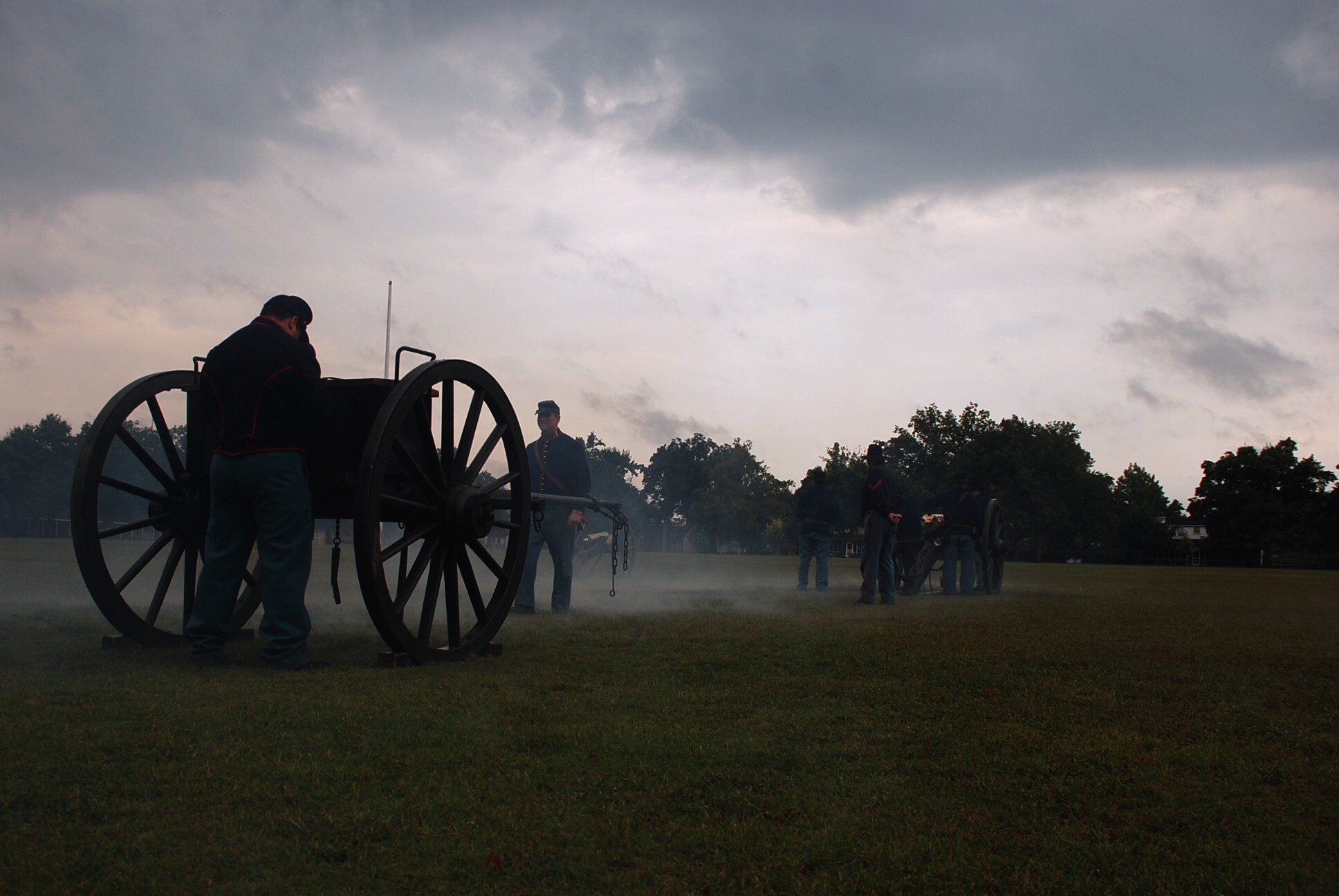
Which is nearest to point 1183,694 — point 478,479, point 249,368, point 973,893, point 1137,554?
point 973,893

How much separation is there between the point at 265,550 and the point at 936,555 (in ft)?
45.4

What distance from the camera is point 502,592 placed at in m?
7.09

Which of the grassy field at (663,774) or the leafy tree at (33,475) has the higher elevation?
the leafy tree at (33,475)

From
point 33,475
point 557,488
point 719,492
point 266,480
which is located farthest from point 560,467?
point 719,492

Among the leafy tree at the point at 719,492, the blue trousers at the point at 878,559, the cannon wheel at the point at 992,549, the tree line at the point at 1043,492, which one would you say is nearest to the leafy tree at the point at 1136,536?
the tree line at the point at 1043,492

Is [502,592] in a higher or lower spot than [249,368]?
lower

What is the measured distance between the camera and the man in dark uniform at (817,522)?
18344 mm

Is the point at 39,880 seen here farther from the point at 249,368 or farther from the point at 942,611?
the point at 942,611

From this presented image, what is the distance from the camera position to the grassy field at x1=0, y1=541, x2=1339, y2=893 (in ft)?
9.26

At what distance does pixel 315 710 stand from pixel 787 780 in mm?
2164

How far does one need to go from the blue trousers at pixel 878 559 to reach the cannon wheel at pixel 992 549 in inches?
150

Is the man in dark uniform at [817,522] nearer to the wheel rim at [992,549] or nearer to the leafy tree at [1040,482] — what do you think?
the wheel rim at [992,549]

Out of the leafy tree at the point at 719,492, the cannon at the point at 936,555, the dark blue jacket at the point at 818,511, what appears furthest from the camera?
the leafy tree at the point at 719,492

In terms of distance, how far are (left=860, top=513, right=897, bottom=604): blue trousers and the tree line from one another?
5628cm
